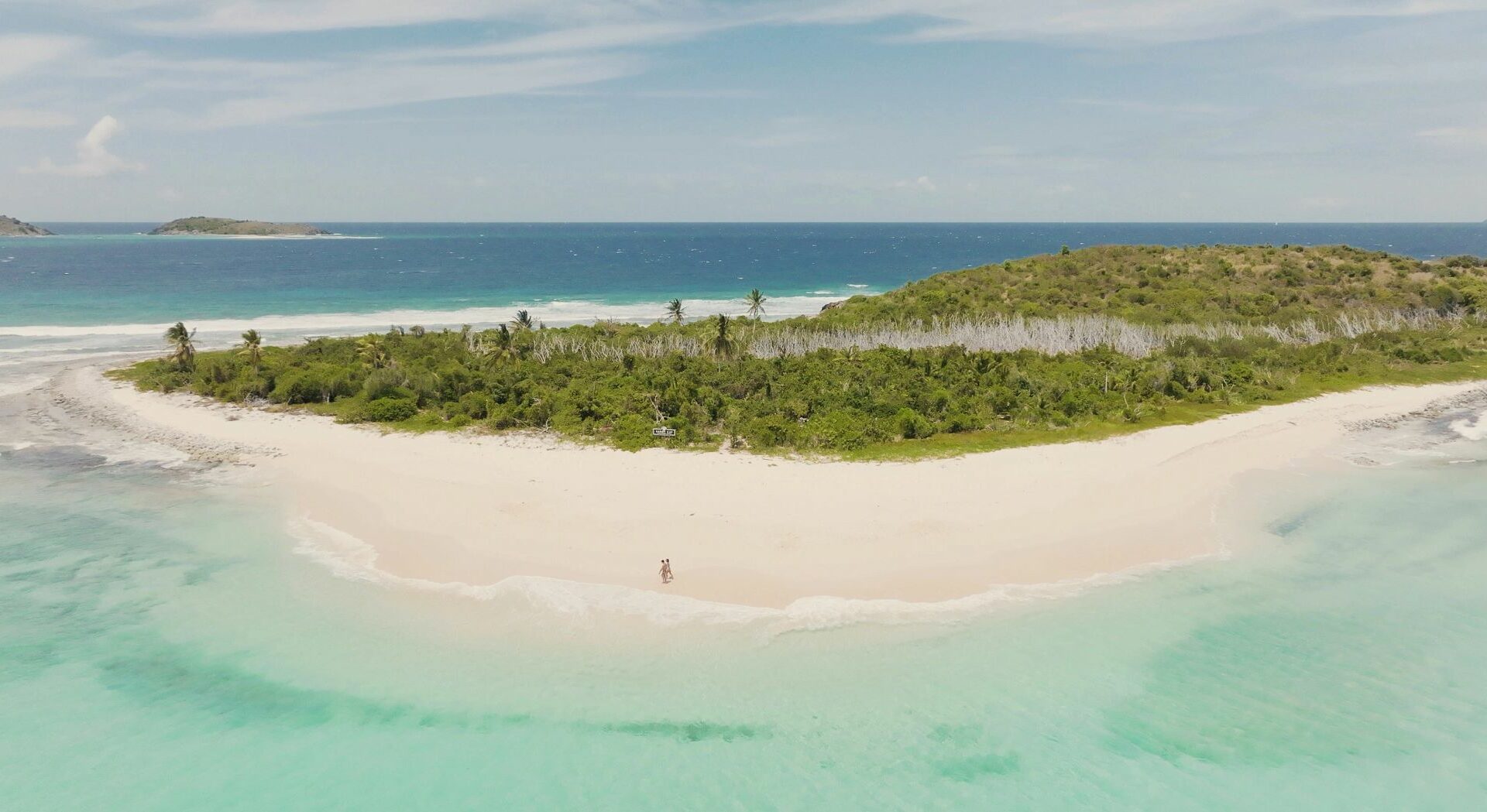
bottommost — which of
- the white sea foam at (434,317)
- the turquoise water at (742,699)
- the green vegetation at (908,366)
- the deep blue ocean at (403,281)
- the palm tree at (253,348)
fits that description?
the turquoise water at (742,699)

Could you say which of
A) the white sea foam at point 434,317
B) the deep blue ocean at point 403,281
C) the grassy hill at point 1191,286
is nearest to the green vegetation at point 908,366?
the grassy hill at point 1191,286

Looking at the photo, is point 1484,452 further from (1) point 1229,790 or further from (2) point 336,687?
(2) point 336,687

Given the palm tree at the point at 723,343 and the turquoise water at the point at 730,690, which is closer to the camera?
the turquoise water at the point at 730,690

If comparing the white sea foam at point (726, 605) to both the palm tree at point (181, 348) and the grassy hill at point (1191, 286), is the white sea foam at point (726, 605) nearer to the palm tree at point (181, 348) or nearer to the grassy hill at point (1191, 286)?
the palm tree at point (181, 348)

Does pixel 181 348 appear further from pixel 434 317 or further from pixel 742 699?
pixel 742 699

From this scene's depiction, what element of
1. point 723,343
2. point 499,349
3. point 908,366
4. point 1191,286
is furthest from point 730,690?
point 1191,286

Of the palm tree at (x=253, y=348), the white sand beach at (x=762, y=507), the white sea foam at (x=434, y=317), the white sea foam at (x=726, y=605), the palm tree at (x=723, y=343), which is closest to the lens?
the white sea foam at (x=726, y=605)

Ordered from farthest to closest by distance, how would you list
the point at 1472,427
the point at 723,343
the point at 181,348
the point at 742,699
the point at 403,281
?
the point at 403,281 < the point at 723,343 < the point at 181,348 < the point at 1472,427 < the point at 742,699
